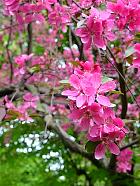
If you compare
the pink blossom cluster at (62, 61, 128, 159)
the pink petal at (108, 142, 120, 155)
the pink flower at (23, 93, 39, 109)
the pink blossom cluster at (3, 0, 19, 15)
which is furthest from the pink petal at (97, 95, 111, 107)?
the pink flower at (23, 93, 39, 109)

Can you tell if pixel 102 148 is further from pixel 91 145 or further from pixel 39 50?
pixel 39 50

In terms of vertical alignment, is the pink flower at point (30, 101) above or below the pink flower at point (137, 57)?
below

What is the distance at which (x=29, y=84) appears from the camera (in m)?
3.25

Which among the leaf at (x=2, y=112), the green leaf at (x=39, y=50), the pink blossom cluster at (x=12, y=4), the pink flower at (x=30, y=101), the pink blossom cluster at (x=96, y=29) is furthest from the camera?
the green leaf at (x=39, y=50)

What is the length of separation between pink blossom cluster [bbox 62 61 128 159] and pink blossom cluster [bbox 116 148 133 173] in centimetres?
163

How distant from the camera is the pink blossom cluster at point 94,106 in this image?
1.19 m

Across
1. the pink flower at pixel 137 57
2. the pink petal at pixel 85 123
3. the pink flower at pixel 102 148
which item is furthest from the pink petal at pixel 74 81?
the pink flower at pixel 137 57

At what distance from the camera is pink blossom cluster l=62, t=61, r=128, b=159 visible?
119 cm

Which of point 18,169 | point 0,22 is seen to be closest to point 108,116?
point 18,169

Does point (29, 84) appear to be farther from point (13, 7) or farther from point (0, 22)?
point (13, 7)

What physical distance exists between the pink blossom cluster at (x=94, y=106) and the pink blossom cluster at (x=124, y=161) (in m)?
1.63

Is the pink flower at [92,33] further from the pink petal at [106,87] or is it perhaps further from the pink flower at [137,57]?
the pink petal at [106,87]

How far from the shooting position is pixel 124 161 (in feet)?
9.58

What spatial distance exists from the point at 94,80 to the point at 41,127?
1.48 m
